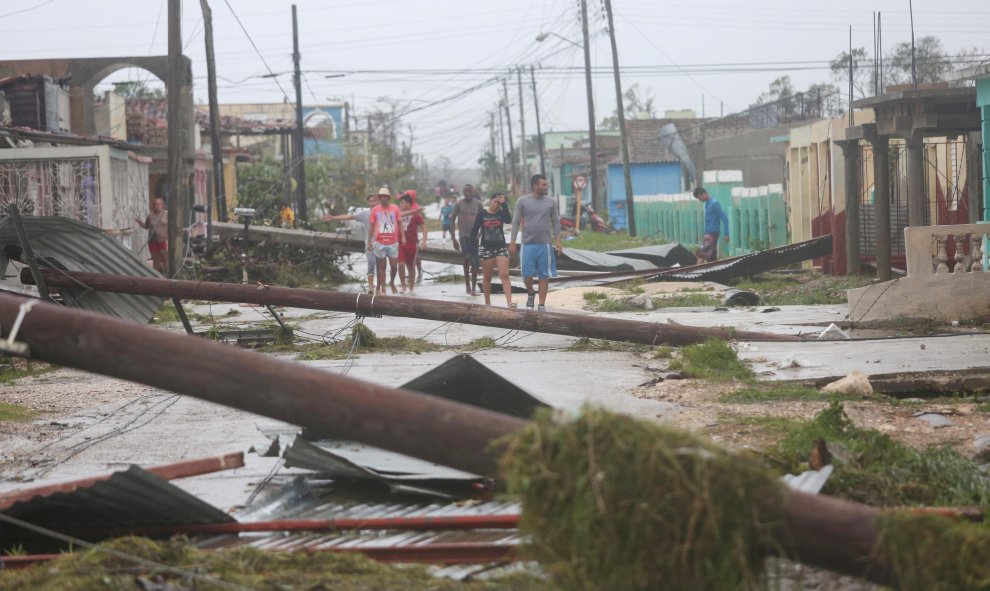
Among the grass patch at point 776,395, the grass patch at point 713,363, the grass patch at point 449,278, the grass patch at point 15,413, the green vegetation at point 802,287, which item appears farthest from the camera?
the grass patch at point 449,278

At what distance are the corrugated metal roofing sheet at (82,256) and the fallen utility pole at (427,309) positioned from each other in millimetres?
405

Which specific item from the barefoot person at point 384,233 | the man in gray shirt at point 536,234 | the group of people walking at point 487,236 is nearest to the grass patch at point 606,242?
the group of people walking at point 487,236

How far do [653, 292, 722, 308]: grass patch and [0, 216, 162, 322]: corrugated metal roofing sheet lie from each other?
7.16m

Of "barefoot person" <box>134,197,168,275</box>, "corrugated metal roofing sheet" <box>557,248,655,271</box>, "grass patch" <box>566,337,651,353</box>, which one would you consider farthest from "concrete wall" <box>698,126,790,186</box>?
"grass patch" <box>566,337,651,353</box>

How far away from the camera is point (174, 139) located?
2172cm

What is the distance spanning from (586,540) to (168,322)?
1453 centimetres

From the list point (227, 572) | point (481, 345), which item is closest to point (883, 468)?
point (227, 572)

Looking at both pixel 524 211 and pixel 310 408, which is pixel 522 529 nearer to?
pixel 310 408

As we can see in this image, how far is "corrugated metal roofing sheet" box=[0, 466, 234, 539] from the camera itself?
5012 millimetres

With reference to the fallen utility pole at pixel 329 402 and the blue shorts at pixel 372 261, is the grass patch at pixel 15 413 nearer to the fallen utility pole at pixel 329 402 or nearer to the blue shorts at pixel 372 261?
the fallen utility pole at pixel 329 402

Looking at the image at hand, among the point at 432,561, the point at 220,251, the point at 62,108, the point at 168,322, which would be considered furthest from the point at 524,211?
the point at 62,108

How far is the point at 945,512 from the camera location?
4680 mm

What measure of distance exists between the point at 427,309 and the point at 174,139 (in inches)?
429

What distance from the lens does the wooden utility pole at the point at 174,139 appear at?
21.3 meters
